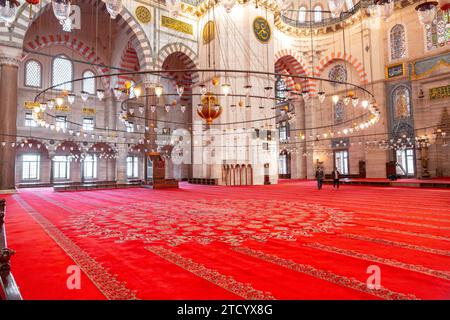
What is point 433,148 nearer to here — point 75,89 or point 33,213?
point 33,213

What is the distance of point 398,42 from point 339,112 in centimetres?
375

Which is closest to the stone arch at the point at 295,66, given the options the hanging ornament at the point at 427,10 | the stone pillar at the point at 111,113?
the stone pillar at the point at 111,113

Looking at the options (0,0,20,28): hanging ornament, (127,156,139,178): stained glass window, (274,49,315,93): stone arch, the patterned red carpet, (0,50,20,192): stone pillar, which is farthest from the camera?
(127,156,139,178): stained glass window

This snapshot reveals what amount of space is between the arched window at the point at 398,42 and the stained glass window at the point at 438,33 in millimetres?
893

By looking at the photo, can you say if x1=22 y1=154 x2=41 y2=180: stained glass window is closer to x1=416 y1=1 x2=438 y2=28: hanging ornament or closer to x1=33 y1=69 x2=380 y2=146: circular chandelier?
x1=33 y1=69 x2=380 y2=146: circular chandelier

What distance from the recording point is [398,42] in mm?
12516

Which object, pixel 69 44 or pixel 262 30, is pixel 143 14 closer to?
pixel 262 30

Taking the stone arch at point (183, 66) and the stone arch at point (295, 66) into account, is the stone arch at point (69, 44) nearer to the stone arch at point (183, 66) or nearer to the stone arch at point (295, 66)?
the stone arch at point (183, 66)

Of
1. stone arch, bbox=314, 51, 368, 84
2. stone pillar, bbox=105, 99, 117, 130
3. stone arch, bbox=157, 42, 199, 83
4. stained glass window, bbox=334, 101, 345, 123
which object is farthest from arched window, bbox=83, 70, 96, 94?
stained glass window, bbox=334, 101, 345, 123

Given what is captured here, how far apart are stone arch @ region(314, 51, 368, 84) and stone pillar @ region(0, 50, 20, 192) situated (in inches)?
478

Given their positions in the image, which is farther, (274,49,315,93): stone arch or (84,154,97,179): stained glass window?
(274,49,315,93): stone arch

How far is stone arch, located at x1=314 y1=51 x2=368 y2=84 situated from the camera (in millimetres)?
13430

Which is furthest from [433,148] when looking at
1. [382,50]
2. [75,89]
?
[75,89]

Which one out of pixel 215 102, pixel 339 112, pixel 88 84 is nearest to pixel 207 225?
pixel 215 102
